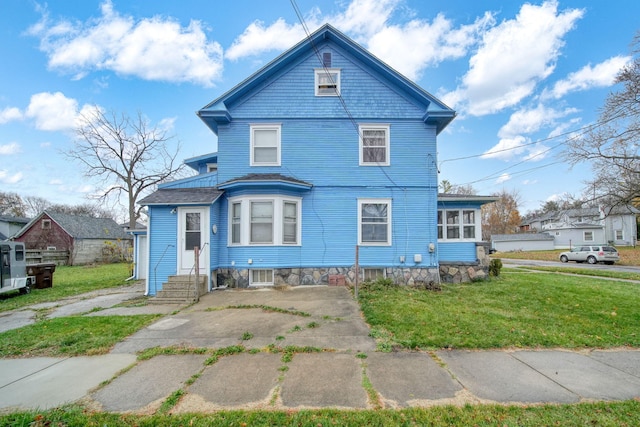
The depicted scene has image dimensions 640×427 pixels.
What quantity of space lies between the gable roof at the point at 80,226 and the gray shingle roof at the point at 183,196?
23.3m

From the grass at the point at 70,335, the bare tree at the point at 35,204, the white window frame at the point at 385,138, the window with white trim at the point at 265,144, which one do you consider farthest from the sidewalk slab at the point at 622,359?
the bare tree at the point at 35,204

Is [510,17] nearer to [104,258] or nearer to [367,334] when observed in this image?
[367,334]

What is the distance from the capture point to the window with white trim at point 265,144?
34.7ft

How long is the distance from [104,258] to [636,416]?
34.8 m

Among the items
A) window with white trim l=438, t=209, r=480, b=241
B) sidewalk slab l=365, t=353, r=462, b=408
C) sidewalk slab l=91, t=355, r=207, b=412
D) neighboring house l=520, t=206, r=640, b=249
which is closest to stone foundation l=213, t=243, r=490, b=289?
window with white trim l=438, t=209, r=480, b=241

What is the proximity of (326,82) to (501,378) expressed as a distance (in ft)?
34.2

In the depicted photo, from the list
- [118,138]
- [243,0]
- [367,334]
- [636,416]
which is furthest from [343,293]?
[118,138]

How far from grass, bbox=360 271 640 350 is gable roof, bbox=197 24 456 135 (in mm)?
6601

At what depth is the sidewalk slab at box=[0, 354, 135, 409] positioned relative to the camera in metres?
3.25

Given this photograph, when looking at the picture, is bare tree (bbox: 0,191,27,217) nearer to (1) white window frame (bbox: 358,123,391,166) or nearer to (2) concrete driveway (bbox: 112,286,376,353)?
(2) concrete driveway (bbox: 112,286,376,353)

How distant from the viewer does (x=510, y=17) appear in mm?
12391

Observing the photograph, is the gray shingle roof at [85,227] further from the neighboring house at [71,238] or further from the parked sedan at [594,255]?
the parked sedan at [594,255]

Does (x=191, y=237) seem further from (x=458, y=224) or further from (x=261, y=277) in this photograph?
(x=458, y=224)

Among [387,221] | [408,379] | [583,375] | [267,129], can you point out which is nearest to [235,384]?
[408,379]
